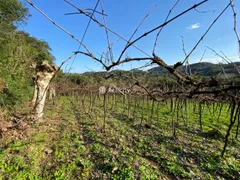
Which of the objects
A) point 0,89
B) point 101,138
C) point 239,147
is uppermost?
point 0,89

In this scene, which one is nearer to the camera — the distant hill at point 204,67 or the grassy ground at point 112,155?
the distant hill at point 204,67

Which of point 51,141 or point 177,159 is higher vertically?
point 51,141

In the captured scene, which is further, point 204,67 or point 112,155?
point 112,155

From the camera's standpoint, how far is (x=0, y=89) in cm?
803

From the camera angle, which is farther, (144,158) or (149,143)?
(149,143)

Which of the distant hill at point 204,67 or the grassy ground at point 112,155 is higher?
the distant hill at point 204,67

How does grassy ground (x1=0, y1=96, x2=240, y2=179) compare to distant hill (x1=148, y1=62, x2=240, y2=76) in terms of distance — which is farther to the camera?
grassy ground (x1=0, y1=96, x2=240, y2=179)

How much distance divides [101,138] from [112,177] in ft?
9.67

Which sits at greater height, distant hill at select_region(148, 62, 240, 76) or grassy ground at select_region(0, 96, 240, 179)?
distant hill at select_region(148, 62, 240, 76)

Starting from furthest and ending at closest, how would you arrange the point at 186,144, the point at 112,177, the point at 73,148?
the point at 186,144 → the point at 73,148 → the point at 112,177

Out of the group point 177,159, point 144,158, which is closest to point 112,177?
point 144,158

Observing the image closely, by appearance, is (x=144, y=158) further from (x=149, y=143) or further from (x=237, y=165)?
(x=237, y=165)

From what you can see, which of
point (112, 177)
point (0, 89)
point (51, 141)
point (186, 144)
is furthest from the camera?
point (0, 89)

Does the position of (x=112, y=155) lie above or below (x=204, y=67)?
below
